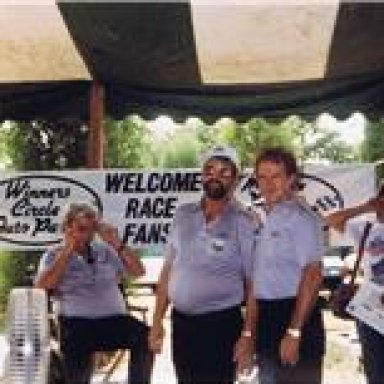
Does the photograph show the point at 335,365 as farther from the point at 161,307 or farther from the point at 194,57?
the point at 161,307

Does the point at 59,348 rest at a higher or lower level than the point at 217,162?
lower

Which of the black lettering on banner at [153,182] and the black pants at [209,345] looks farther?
the black lettering on banner at [153,182]

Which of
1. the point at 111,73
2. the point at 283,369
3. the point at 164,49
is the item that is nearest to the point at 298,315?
the point at 283,369

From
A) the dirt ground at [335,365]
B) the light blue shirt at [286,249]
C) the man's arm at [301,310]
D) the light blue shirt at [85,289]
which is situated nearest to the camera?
the man's arm at [301,310]

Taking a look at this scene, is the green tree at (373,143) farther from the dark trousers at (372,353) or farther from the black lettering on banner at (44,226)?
the dark trousers at (372,353)

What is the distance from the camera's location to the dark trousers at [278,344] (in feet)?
11.9

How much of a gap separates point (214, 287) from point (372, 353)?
81 centimetres

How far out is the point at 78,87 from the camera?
6.28 metres

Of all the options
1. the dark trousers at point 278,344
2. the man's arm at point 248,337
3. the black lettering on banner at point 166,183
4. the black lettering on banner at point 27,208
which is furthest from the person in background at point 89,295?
the black lettering on banner at point 27,208

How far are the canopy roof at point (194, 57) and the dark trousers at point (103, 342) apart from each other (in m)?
1.61

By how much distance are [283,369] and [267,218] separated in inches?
24.8

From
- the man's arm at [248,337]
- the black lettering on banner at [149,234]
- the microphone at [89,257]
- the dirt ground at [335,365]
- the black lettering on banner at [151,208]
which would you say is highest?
the black lettering on banner at [151,208]

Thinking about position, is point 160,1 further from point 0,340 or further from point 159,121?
point 0,340

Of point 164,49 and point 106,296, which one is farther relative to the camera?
point 164,49
